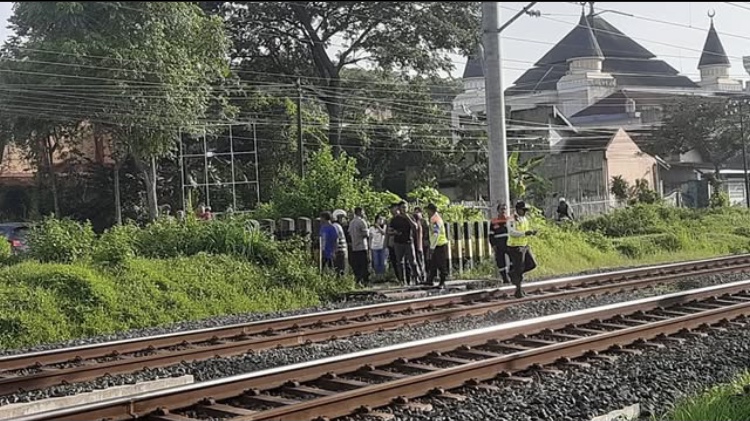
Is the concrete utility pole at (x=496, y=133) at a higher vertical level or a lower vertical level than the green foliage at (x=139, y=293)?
higher

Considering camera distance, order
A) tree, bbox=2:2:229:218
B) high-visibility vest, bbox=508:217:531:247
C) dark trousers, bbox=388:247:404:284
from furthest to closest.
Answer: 1. dark trousers, bbox=388:247:404:284
2. high-visibility vest, bbox=508:217:531:247
3. tree, bbox=2:2:229:218

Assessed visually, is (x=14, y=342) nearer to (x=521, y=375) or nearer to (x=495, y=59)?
(x=521, y=375)

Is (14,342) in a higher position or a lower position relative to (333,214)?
lower

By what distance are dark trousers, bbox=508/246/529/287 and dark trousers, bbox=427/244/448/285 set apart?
236 cm

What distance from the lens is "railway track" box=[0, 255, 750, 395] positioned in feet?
30.4

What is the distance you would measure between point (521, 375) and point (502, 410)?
4.55ft

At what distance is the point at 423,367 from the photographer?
8.45 metres

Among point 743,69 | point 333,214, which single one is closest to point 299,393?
point 333,214

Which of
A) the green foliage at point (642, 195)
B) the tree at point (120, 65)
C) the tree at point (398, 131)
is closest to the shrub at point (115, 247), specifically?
the tree at point (120, 65)

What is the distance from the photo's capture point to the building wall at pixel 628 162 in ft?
157

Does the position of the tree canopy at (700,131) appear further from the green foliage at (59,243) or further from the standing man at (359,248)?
the green foliage at (59,243)

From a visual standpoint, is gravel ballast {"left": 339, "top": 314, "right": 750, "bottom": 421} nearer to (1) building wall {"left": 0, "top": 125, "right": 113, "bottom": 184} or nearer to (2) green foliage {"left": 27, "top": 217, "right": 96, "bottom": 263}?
(1) building wall {"left": 0, "top": 125, "right": 113, "bottom": 184}

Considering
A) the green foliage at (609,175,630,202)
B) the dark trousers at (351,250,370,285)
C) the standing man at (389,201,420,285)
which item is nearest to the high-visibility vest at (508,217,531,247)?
the standing man at (389,201,420,285)

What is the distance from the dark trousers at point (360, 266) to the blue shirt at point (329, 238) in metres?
0.45
